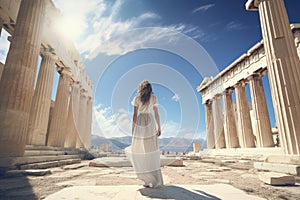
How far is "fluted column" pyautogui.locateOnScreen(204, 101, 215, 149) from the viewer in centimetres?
1967

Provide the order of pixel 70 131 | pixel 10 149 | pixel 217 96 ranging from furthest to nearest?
pixel 217 96 < pixel 70 131 < pixel 10 149

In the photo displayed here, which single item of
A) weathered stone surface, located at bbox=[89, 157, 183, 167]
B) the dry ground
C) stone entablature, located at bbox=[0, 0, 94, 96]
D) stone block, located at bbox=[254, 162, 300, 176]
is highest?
stone entablature, located at bbox=[0, 0, 94, 96]

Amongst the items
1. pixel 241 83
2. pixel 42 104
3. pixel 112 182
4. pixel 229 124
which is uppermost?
pixel 241 83

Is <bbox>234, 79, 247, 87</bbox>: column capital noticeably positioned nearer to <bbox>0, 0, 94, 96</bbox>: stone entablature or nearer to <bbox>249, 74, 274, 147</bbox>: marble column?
<bbox>249, 74, 274, 147</bbox>: marble column

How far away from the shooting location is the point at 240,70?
1464 centimetres

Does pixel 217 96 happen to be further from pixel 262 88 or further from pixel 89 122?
pixel 89 122

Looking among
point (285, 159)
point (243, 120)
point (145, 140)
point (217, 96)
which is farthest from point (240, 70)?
point (145, 140)

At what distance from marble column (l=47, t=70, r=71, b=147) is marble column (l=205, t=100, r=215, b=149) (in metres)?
15.6

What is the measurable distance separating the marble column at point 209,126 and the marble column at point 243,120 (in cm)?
537

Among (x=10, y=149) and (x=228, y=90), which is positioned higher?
(x=228, y=90)

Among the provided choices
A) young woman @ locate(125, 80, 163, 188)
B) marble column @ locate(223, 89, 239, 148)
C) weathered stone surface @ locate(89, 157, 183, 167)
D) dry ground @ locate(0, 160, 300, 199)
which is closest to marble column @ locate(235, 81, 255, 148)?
marble column @ locate(223, 89, 239, 148)

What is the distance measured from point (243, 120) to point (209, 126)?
270 inches

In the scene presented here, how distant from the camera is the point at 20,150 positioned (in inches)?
203

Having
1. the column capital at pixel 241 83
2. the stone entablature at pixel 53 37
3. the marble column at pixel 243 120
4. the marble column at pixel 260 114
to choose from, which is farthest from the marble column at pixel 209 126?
the stone entablature at pixel 53 37
